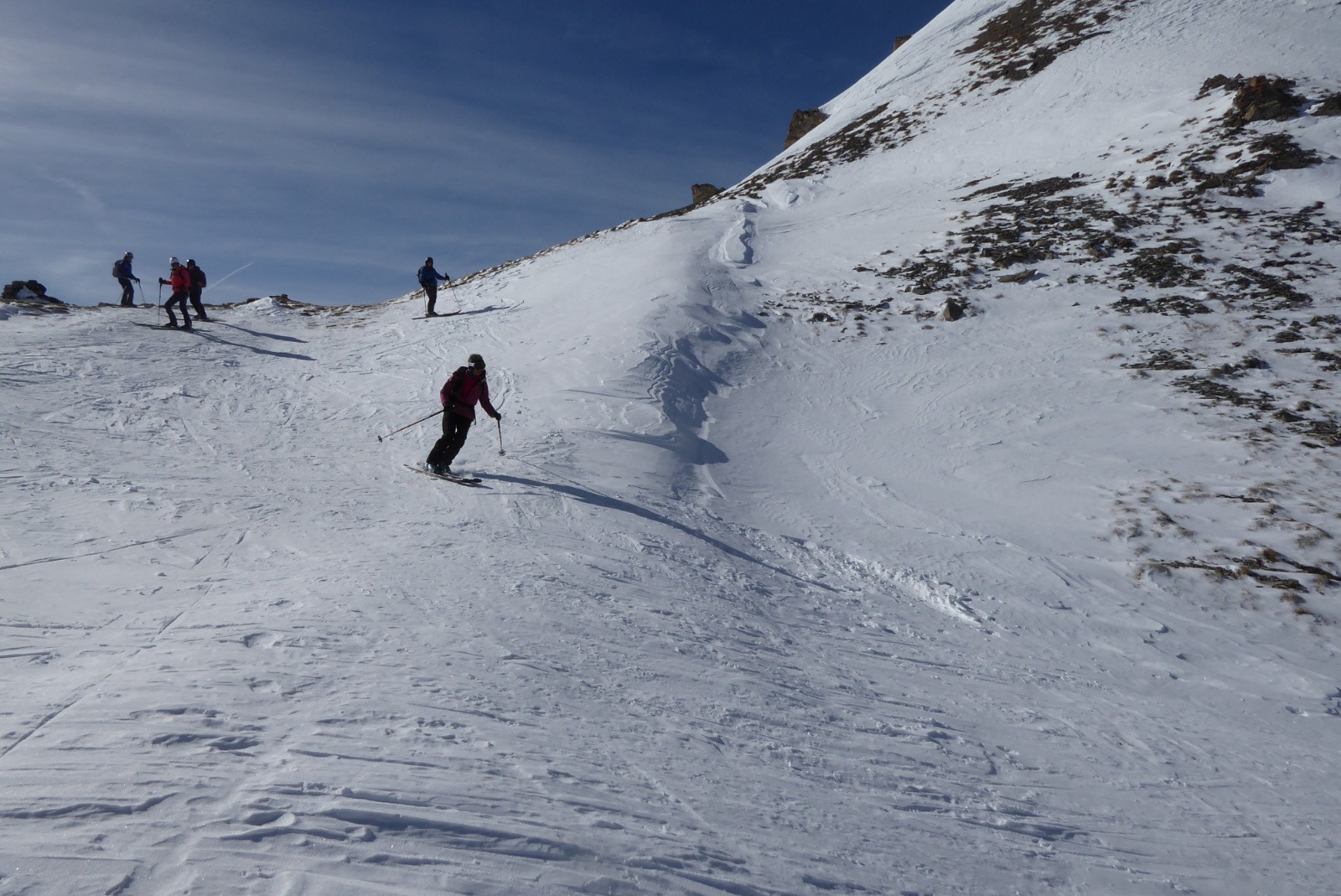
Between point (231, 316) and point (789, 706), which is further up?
point (231, 316)

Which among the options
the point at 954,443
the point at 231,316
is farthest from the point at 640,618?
the point at 231,316

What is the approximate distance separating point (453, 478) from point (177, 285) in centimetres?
1214

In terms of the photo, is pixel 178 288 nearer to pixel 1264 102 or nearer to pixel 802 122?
pixel 1264 102

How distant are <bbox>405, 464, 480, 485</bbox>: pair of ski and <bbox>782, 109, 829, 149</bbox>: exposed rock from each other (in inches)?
1519

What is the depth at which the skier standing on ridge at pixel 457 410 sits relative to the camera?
30.7 ft

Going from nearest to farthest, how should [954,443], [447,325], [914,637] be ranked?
1. [914,637]
2. [954,443]
3. [447,325]

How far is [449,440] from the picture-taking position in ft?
30.8

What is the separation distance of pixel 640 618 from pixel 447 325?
14995 millimetres

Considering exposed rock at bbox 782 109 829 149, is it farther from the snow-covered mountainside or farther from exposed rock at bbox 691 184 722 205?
the snow-covered mountainside

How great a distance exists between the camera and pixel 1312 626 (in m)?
6.72

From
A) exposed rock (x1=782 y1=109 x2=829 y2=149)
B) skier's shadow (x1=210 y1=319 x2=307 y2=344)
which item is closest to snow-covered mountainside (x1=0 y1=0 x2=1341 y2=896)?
skier's shadow (x1=210 y1=319 x2=307 y2=344)

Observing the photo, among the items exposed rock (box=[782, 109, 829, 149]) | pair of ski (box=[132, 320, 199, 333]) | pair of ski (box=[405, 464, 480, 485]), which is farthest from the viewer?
exposed rock (box=[782, 109, 829, 149])

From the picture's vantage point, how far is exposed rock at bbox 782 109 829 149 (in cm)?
4206

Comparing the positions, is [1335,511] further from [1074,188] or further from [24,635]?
[1074,188]
